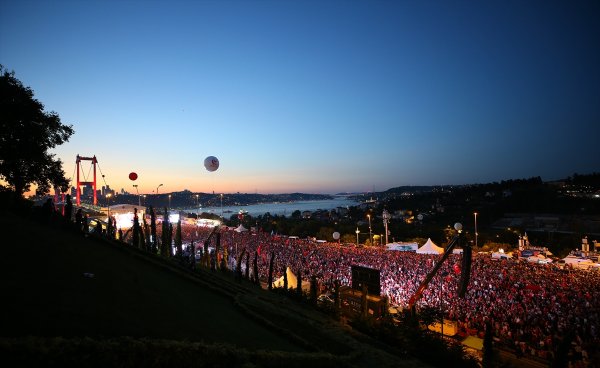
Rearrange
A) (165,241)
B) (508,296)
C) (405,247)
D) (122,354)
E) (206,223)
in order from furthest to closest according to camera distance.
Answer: (206,223) < (405,247) < (165,241) < (508,296) < (122,354)

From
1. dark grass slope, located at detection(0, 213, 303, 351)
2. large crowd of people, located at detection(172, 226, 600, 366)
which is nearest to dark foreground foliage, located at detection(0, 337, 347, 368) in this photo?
dark grass slope, located at detection(0, 213, 303, 351)

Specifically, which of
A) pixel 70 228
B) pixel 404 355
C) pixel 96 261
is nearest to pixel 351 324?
pixel 404 355

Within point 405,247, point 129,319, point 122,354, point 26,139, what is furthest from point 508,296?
point 26,139

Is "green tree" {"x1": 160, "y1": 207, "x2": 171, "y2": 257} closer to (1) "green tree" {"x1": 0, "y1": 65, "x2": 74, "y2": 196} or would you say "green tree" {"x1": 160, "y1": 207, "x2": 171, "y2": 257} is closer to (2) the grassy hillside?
(1) "green tree" {"x1": 0, "y1": 65, "x2": 74, "y2": 196}

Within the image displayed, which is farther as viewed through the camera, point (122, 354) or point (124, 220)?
point (124, 220)

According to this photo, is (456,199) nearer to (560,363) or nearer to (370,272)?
(370,272)

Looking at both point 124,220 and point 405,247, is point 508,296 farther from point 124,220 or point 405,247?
point 124,220
